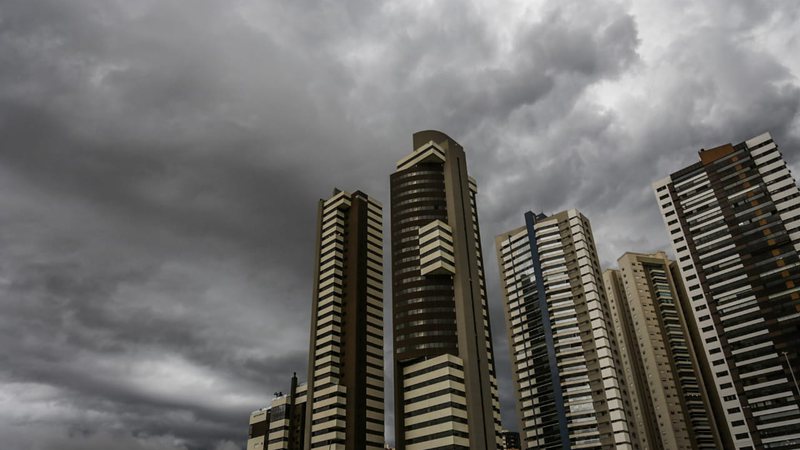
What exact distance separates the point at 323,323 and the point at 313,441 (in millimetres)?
31986

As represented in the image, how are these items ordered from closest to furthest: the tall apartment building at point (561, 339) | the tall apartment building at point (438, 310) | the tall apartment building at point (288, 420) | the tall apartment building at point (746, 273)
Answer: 1. the tall apartment building at point (438, 310)
2. the tall apartment building at point (746, 273)
3. the tall apartment building at point (561, 339)
4. the tall apartment building at point (288, 420)

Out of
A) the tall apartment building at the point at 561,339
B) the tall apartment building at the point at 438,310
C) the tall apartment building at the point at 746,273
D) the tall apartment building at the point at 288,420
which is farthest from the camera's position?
the tall apartment building at the point at 288,420

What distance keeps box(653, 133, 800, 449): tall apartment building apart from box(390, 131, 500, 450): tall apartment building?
2214 inches

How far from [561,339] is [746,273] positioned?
165 ft

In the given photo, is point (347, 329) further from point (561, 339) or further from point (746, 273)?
point (746, 273)

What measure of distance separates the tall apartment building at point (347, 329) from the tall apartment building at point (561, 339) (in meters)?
45.4

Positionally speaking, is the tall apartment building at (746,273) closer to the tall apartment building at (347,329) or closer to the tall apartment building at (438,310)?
the tall apartment building at (438,310)

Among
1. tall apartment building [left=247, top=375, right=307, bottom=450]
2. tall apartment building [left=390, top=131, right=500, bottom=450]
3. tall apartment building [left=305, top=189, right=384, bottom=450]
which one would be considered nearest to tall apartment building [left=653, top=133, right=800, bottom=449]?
tall apartment building [left=390, top=131, right=500, bottom=450]

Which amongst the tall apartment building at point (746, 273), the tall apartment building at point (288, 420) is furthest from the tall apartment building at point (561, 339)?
the tall apartment building at point (288, 420)

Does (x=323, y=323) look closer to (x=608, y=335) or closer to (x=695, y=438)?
(x=608, y=335)

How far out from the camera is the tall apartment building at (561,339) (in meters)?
144

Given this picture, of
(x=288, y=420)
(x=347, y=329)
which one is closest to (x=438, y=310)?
(x=347, y=329)

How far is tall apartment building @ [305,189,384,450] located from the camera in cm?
13788

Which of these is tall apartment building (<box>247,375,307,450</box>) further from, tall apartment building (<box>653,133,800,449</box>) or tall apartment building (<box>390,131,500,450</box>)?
tall apartment building (<box>653,133,800,449</box>)
